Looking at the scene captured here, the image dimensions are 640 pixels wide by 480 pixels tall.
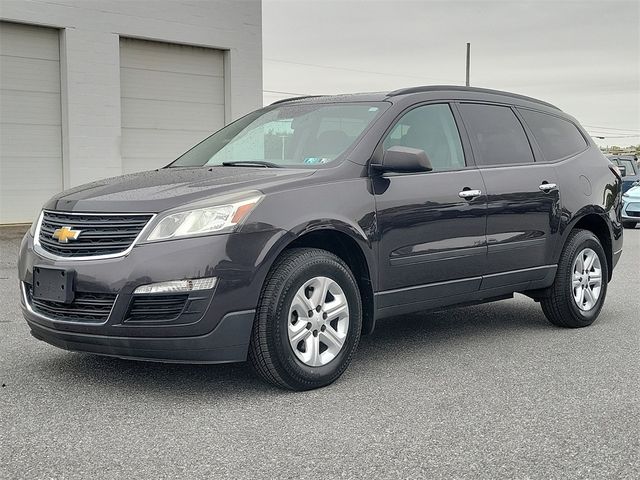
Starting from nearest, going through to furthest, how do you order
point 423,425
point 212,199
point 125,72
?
point 423,425
point 212,199
point 125,72

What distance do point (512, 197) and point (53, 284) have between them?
124 inches

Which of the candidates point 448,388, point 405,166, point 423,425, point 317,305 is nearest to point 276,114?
point 405,166

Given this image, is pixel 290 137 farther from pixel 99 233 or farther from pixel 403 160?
pixel 99 233

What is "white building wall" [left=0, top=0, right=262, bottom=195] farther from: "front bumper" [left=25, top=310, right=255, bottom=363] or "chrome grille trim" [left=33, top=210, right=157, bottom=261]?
"front bumper" [left=25, top=310, right=255, bottom=363]

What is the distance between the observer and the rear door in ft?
19.1

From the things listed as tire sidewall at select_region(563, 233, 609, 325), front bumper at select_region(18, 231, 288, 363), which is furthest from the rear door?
front bumper at select_region(18, 231, 288, 363)

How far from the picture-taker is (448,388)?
15.6ft

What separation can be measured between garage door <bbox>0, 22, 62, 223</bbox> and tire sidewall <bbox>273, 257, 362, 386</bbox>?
12954mm

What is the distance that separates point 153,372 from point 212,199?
1.23m

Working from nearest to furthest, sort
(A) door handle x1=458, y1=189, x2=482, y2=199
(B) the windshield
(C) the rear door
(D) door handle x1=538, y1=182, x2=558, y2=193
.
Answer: (B) the windshield, (A) door handle x1=458, y1=189, x2=482, y2=199, (C) the rear door, (D) door handle x1=538, y1=182, x2=558, y2=193

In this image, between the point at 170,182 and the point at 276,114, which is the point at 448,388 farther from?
the point at 276,114

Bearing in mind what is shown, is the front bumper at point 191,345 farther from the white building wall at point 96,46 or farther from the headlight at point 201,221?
the white building wall at point 96,46

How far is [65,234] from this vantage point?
4.54 m

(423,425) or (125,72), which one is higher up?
(125,72)
